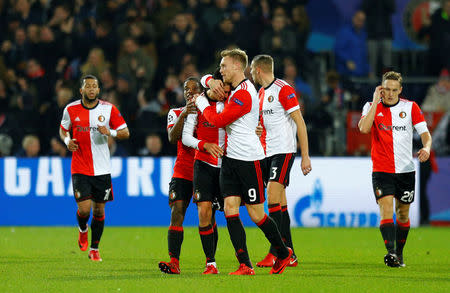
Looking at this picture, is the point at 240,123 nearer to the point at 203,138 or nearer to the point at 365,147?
the point at 203,138

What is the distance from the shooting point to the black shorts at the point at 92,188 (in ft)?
35.8

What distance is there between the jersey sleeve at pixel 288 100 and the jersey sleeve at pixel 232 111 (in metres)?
1.48

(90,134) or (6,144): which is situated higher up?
(90,134)

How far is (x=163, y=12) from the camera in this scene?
2005cm

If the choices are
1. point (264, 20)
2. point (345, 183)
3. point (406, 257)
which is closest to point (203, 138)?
point (406, 257)

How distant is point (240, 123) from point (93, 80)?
3.05 metres

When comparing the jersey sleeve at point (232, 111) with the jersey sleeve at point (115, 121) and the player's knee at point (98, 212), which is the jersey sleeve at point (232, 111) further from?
the player's knee at point (98, 212)

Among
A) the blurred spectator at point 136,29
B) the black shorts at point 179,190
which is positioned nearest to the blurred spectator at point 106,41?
the blurred spectator at point 136,29

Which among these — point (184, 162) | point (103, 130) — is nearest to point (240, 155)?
point (184, 162)

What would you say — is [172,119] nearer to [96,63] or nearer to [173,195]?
[173,195]

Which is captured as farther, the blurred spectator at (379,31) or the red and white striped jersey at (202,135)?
the blurred spectator at (379,31)

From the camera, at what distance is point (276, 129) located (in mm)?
9984

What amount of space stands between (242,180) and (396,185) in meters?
2.45

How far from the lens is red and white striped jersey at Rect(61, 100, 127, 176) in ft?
36.0
